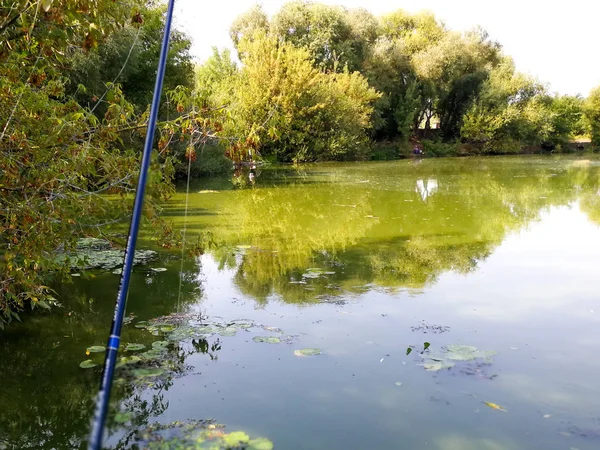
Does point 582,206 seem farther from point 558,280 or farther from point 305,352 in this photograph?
point 305,352

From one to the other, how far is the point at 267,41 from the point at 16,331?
76.5 ft

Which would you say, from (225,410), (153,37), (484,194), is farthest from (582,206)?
(153,37)

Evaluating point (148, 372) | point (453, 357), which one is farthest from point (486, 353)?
point (148, 372)

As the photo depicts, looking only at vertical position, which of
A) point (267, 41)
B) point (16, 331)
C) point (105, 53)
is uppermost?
point (267, 41)

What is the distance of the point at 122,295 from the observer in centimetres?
201

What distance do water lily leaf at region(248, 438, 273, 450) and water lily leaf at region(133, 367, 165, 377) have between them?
110 centimetres

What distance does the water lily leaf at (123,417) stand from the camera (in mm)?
3396

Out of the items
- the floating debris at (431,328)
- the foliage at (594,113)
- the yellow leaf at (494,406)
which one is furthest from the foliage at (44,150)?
→ the foliage at (594,113)

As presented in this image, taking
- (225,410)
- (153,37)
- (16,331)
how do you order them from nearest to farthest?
(225,410) < (16,331) < (153,37)

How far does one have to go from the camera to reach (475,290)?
20.2 ft

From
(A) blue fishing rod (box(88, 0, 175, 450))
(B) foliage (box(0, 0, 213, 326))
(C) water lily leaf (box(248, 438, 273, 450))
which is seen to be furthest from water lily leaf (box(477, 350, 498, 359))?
(A) blue fishing rod (box(88, 0, 175, 450))

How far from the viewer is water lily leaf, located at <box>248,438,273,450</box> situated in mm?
3104

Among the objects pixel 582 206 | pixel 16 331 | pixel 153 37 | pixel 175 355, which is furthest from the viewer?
pixel 153 37

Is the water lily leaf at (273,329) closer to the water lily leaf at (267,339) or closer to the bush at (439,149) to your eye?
the water lily leaf at (267,339)
